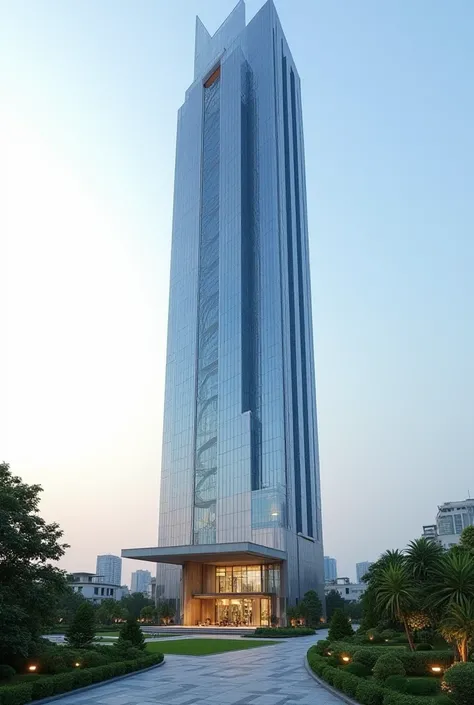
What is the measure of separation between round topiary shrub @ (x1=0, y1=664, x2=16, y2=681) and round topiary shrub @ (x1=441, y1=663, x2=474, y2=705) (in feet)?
54.6

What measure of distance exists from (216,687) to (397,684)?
24.6 ft

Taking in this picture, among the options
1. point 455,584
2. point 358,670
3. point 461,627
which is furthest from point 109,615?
point 461,627

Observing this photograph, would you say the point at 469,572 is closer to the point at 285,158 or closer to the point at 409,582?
the point at 409,582

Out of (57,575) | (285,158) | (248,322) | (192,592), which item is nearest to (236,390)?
(248,322)

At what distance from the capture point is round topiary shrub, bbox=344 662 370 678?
21.4 m

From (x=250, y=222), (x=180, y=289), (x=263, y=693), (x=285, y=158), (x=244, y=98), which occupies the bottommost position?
(x=263, y=693)

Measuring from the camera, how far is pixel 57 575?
2588 centimetres

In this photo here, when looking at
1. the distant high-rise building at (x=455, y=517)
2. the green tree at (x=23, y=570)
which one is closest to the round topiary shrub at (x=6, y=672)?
the green tree at (x=23, y=570)

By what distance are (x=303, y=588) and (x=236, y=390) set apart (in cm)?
2949

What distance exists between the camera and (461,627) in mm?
22672

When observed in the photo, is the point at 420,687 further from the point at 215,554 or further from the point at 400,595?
the point at 215,554

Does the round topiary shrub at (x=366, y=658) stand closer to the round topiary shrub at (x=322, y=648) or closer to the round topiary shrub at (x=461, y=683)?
the round topiary shrub at (x=461, y=683)

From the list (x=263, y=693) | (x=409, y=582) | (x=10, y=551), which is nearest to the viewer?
(x=263, y=693)

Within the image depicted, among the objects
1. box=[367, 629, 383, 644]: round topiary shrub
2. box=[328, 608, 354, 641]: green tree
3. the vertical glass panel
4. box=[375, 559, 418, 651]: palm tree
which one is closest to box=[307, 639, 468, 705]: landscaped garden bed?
box=[375, 559, 418, 651]: palm tree
